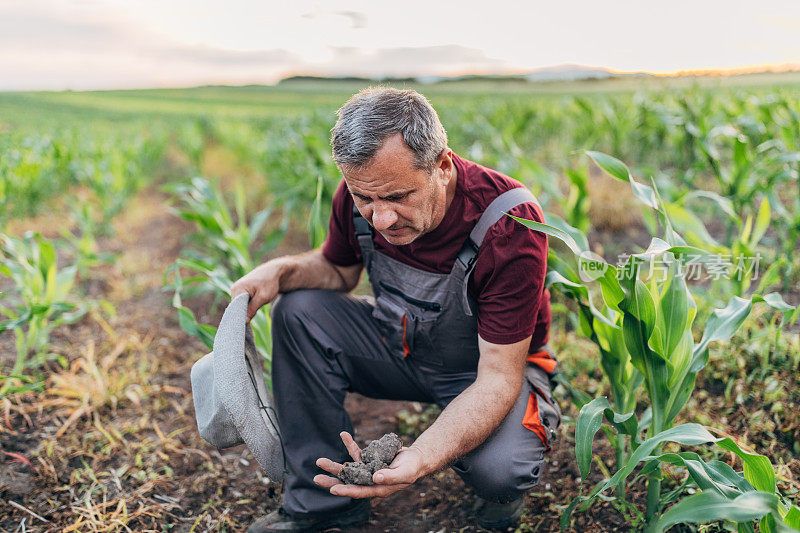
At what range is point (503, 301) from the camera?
5.21 ft

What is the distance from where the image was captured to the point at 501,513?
176 centimetres

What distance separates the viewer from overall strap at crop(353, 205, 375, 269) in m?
1.86

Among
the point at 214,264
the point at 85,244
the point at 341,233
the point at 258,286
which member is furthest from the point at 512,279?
the point at 85,244

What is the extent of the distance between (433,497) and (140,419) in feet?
4.29

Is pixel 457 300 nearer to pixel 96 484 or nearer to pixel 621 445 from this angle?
pixel 621 445

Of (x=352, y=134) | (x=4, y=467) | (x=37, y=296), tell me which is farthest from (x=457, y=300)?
(x=37, y=296)

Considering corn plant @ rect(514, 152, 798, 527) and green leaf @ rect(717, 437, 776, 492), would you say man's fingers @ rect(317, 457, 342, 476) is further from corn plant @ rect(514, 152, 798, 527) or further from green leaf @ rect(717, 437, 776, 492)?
green leaf @ rect(717, 437, 776, 492)

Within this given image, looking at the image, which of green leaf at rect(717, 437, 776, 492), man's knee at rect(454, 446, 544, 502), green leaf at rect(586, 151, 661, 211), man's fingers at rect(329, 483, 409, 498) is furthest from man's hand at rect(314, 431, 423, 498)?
green leaf at rect(586, 151, 661, 211)

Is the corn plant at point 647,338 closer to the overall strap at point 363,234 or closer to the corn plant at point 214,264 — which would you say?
the overall strap at point 363,234

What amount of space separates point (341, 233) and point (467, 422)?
0.80 m

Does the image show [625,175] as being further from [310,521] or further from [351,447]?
[310,521]

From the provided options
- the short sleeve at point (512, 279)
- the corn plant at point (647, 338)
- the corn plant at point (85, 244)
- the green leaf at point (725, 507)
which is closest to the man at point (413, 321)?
the short sleeve at point (512, 279)

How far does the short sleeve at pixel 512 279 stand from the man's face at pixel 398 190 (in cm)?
20

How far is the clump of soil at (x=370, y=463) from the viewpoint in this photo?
56.4 inches
